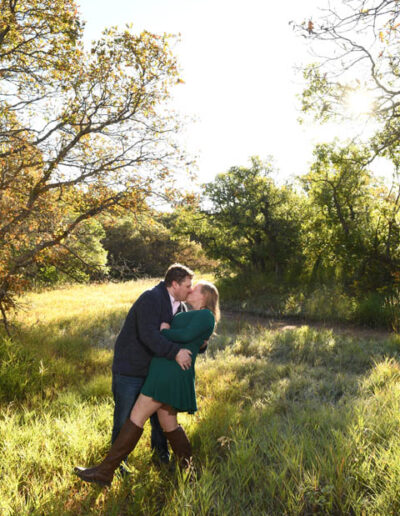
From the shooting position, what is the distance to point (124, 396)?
3.55 meters

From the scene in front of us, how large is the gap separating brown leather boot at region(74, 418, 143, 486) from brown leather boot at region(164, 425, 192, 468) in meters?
0.36

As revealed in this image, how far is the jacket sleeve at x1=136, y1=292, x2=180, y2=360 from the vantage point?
127 inches

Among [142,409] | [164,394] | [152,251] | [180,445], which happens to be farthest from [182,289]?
[152,251]

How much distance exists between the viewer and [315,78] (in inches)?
391

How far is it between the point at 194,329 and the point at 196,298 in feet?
1.10

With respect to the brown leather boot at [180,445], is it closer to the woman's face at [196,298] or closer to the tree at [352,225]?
the woman's face at [196,298]

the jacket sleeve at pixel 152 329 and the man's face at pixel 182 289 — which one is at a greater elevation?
the man's face at pixel 182 289

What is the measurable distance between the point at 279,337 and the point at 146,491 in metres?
6.52

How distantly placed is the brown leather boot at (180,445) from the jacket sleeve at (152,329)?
2.46 feet

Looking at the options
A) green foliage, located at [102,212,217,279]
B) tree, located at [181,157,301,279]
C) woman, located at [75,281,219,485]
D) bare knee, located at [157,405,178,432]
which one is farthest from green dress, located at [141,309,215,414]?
green foliage, located at [102,212,217,279]

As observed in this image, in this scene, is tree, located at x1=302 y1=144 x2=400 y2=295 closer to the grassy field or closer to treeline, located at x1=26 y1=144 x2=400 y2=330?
treeline, located at x1=26 y1=144 x2=400 y2=330

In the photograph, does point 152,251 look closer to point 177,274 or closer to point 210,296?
point 177,274

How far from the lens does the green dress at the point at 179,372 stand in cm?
328

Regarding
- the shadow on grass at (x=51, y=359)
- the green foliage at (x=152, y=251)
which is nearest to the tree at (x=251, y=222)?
the shadow on grass at (x=51, y=359)
